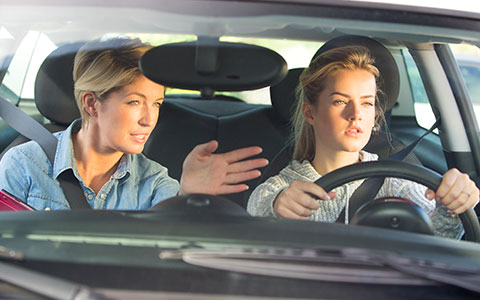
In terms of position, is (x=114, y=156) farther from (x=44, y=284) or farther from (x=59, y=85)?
(x=44, y=284)

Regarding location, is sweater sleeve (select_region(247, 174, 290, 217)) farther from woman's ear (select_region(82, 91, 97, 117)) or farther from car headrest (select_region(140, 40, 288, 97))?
woman's ear (select_region(82, 91, 97, 117))

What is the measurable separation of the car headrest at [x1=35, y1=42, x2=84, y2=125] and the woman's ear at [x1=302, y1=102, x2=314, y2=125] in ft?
2.36

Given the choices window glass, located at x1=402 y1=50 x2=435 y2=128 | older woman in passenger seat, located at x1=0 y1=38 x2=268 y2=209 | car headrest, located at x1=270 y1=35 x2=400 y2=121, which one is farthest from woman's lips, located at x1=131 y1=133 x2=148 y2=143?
window glass, located at x1=402 y1=50 x2=435 y2=128

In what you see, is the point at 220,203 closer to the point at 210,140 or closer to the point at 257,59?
the point at 210,140

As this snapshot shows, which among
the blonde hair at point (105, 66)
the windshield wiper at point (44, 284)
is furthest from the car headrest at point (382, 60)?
the windshield wiper at point (44, 284)

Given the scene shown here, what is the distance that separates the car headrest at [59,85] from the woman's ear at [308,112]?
0.72m

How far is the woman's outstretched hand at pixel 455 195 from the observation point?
5.33 ft

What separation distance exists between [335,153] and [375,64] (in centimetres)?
30

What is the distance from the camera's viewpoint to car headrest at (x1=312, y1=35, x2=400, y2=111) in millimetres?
1613

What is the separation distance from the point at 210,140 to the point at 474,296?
808 mm

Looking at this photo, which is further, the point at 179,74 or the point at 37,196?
the point at 37,196

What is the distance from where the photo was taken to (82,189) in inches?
64.9

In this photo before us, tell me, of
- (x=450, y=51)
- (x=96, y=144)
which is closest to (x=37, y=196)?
(x=96, y=144)

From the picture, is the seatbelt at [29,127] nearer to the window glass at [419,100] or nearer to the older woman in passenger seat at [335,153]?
the older woman in passenger seat at [335,153]
